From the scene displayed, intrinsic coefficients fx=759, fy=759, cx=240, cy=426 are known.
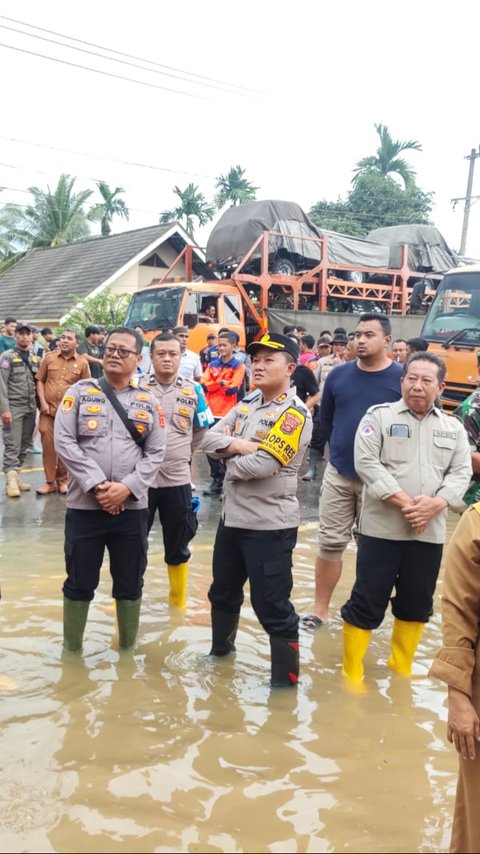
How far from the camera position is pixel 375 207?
41.5 metres

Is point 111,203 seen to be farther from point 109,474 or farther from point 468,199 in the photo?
point 109,474

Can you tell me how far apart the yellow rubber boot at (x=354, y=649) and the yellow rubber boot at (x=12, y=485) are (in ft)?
17.9

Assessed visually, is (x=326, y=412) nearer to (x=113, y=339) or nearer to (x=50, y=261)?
(x=113, y=339)

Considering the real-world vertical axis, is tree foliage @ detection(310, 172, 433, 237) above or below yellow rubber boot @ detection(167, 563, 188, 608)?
above

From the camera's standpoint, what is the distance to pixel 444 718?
Answer: 3873mm

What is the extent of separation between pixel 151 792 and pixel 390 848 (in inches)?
37.0

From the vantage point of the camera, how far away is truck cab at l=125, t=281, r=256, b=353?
1458cm

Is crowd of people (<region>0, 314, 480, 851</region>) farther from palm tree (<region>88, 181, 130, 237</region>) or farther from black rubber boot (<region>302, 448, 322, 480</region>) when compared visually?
palm tree (<region>88, 181, 130, 237</region>)

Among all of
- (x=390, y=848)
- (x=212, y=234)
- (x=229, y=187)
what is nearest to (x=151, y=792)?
(x=390, y=848)

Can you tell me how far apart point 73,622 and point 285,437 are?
165 centimetres

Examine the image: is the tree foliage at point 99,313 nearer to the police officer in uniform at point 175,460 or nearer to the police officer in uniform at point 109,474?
the police officer in uniform at point 175,460

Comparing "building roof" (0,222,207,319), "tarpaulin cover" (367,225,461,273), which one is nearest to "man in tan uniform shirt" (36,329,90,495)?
"tarpaulin cover" (367,225,461,273)

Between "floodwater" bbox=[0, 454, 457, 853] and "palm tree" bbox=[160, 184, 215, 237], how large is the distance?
1744 inches

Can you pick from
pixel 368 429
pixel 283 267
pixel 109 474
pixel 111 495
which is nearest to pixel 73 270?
pixel 283 267
